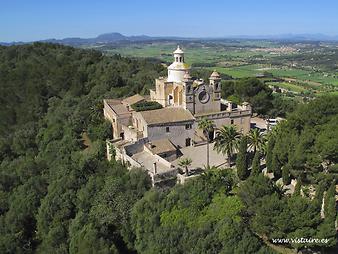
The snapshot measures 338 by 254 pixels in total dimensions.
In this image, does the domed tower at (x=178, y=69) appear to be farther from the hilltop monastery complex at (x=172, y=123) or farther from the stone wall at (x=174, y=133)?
the stone wall at (x=174, y=133)

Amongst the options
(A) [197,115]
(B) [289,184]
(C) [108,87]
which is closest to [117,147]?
(A) [197,115]

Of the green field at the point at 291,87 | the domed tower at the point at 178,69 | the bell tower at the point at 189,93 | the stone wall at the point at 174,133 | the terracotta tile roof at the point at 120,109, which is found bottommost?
the green field at the point at 291,87

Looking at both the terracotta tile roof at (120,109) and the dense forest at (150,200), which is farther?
the terracotta tile roof at (120,109)

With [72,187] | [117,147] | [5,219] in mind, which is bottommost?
[5,219]

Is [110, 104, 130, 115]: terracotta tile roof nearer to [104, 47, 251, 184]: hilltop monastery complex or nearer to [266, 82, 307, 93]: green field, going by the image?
[104, 47, 251, 184]: hilltop monastery complex

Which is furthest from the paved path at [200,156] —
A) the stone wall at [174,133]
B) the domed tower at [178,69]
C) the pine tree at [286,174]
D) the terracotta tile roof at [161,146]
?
the domed tower at [178,69]

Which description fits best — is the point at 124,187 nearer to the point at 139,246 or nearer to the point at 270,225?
the point at 139,246

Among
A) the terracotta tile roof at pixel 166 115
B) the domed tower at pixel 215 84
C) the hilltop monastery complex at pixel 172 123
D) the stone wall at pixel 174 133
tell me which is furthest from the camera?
the domed tower at pixel 215 84
